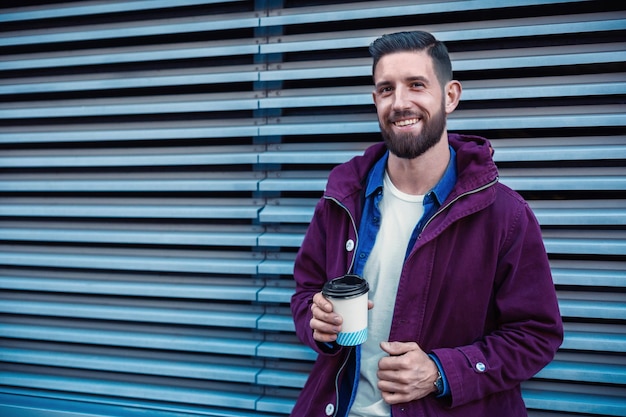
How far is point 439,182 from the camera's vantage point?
2.13 meters

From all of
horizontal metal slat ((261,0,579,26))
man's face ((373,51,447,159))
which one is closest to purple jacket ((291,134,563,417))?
man's face ((373,51,447,159))

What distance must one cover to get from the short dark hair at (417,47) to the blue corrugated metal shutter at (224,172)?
21.0 inches

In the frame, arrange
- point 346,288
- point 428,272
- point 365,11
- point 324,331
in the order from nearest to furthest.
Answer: point 346,288 < point 324,331 < point 428,272 < point 365,11

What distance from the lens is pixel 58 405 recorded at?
3.22 m

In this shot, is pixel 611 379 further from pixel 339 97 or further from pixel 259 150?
pixel 259 150

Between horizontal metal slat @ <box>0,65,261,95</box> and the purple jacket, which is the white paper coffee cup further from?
horizontal metal slat @ <box>0,65,261,95</box>

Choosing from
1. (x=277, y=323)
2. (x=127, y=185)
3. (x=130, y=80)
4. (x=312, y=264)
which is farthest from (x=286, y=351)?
(x=130, y=80)

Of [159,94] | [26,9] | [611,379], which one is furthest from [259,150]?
[611,379]

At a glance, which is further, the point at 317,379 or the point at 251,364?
the point at 251,364

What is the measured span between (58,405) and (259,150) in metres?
2.34

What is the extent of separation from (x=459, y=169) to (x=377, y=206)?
44 centimetres

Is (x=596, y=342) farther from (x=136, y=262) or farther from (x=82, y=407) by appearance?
(x=82, y=407)

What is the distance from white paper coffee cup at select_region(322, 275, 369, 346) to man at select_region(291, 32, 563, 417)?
4 centimetres

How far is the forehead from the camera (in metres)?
2.10
